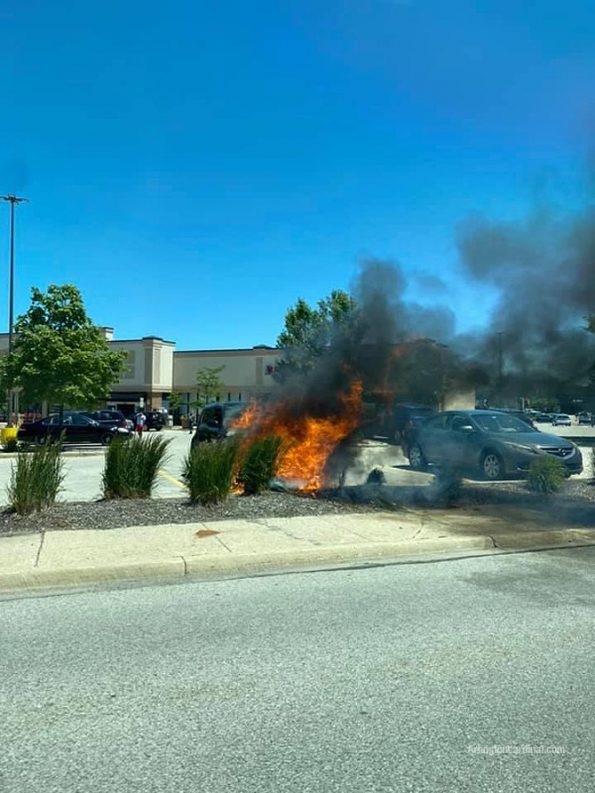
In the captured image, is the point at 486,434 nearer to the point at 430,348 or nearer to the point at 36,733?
the point at 430,348

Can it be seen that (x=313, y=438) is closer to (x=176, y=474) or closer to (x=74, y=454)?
(x=176, y=474)

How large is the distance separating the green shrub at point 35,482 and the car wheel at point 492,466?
737cm

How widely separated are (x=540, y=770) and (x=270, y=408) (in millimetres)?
8142

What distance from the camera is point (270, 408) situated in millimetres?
10750

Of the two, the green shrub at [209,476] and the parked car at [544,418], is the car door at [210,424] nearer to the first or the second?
the green shrub at [209,476]

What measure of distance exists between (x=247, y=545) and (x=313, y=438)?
3620mm

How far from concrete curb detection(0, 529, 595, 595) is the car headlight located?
4.33m

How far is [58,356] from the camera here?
25219mm

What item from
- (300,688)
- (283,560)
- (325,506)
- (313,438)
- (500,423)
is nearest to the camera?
(300,688)

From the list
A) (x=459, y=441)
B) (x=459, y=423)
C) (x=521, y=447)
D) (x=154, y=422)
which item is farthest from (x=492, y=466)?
(x=154, y=422)

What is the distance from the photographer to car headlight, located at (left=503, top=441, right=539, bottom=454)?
39.3ft

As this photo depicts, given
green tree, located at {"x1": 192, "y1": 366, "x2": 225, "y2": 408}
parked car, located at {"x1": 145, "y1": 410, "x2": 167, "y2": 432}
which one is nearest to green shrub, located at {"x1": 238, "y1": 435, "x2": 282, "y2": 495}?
parked car, located at {"x1": 145, "y1": 410, "x2": 167, "y2": 432}

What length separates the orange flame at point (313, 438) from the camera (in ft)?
33.1

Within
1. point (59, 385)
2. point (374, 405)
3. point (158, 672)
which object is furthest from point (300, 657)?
point (59, 385)
